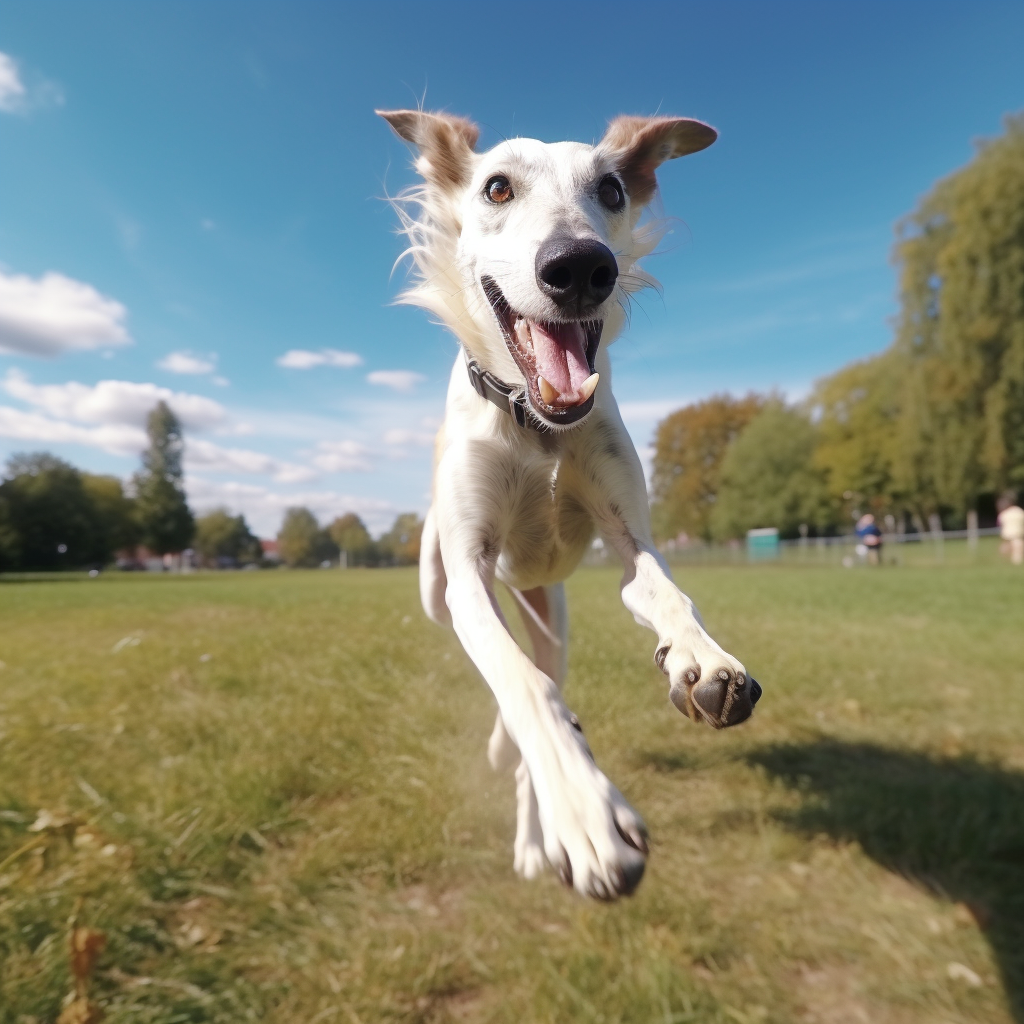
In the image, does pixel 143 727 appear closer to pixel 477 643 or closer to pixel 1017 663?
pixel 477 643

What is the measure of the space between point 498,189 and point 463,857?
3.07 metres

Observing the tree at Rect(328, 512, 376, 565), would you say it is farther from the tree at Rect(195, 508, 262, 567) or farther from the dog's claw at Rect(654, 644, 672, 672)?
the dog's claw at Rect(654, 644, 672, 672)

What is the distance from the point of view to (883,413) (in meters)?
50.2

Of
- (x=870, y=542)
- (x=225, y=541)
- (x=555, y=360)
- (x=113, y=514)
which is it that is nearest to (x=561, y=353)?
(x=555, y=360)

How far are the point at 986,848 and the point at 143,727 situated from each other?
541cm

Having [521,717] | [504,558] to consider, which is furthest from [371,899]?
[521,717]

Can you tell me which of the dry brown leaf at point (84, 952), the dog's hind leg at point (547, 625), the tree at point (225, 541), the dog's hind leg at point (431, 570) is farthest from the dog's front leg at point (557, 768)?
the tree at point (225, 541)

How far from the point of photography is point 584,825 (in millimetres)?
1318

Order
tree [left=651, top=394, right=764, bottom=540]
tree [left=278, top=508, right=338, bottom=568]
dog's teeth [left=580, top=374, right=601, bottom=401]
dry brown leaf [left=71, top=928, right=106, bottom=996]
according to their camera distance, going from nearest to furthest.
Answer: dog's teeth [left=580, top=374, right=601, bottom=401], dry brown leaf [left=71, top=928, right=106, bottom=996], tree [left=651, top=394, right=764, bottom=540], tree [left=278, top=508, right=338, bottom=568]

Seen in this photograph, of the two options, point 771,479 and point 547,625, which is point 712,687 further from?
point 771,479

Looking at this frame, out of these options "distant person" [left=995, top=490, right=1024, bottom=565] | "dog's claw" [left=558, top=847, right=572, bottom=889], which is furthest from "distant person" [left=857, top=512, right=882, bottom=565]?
"dog's claw" [left=558, top=847, right=572, bottom=889]

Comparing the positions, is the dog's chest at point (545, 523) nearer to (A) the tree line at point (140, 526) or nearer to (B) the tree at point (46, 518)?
(A) the tree line at point (140, 526)

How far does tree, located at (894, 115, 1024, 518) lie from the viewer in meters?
31.2

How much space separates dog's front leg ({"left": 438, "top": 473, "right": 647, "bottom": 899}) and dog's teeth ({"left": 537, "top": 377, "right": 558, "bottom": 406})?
→ 0.62 m
